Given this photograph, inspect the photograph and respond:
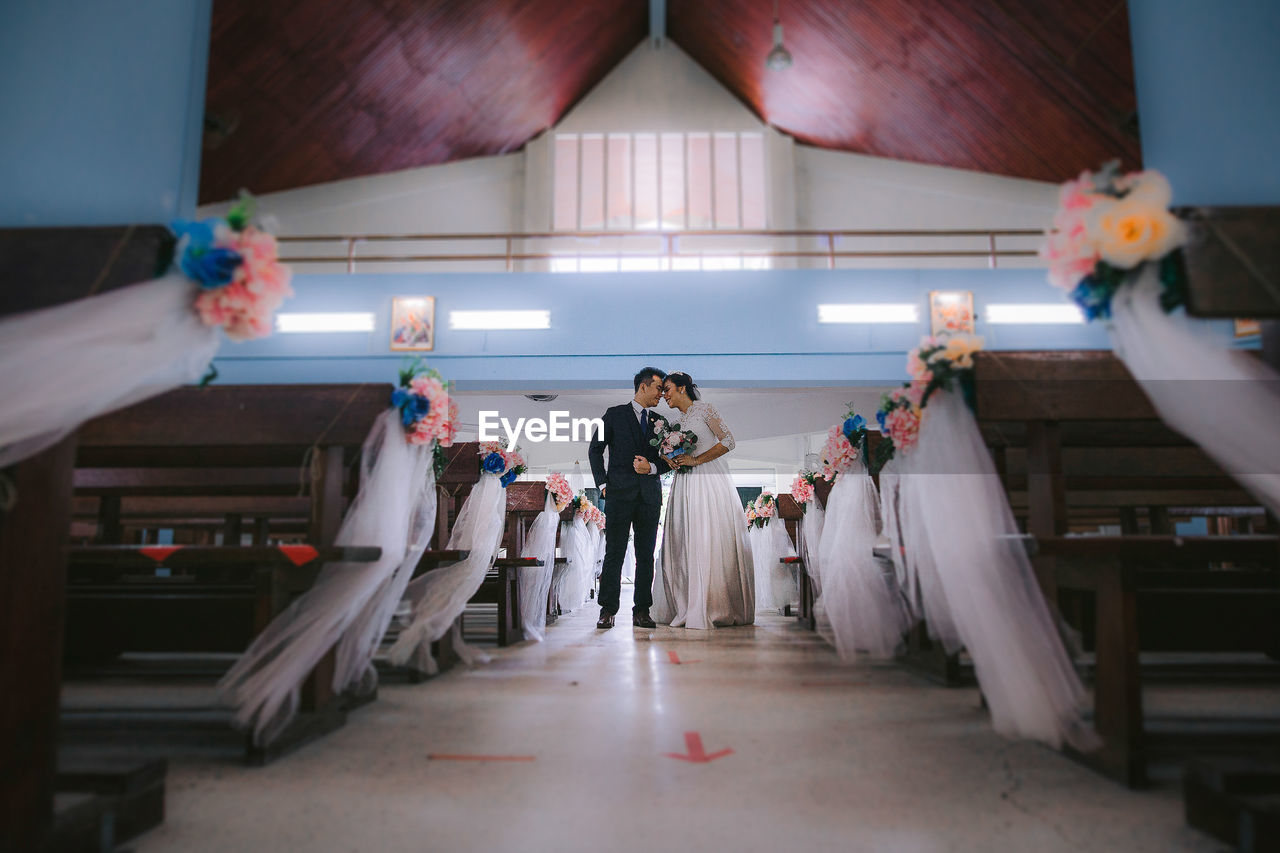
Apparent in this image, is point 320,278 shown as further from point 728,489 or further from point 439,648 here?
point 439,648

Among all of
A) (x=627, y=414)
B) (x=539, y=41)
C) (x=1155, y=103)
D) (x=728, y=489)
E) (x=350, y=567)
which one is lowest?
(x=350, y=567)

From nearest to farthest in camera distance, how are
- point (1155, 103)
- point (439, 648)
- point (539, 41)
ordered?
point (1155, 103)
point (439, 648)
point (539, 41)

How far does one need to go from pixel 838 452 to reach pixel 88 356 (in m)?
2.99

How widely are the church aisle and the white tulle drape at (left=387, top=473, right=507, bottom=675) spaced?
0.95 feet

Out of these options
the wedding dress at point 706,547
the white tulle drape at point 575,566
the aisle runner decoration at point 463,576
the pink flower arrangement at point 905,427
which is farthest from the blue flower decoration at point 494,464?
the white tulle drape at point 575,566

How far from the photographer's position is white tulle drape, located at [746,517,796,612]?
6.39 m

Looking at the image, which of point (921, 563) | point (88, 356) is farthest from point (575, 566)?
point (88, 356)

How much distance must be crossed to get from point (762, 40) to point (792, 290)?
3713 millimetres

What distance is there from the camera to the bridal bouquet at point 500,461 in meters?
3.75

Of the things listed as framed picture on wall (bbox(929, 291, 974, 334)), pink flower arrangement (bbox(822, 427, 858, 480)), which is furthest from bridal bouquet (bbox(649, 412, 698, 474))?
framed picture on wall (bbox(929, 291, 974, 334))

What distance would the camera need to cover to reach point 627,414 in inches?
184

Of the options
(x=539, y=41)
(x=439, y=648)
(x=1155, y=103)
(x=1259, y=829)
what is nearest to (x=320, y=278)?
(x=539, y=41)

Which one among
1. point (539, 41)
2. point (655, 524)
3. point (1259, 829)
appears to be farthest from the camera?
point (539, 41)

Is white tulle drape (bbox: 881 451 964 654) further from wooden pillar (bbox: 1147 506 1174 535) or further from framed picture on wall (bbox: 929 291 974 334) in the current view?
framed picture on wall (bbox: 929 291 974 334)
